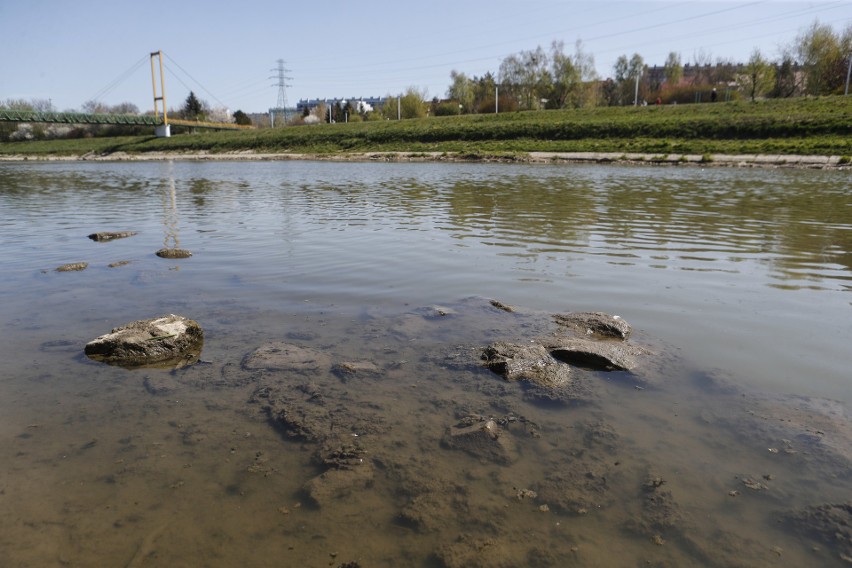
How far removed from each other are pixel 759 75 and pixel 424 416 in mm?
69186

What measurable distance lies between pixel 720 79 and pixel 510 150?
77.0 metres

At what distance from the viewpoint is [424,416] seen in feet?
11.0

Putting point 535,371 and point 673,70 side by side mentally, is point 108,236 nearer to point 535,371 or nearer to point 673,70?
point 535,371

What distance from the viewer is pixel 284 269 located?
23.6 ft

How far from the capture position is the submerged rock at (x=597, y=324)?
4.67 metres

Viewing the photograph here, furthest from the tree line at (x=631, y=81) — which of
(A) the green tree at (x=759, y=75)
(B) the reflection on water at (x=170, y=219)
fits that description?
(B) the reflection on water at (x=170, y=219)

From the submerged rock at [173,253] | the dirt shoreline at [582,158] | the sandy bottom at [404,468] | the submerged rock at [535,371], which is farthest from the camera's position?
the dirt shoreline at [582,158]

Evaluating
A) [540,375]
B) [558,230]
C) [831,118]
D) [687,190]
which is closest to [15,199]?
[558,230]

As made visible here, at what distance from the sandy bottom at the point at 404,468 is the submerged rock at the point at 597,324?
55 cm

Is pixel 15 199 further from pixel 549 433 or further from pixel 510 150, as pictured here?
pixel 510 150

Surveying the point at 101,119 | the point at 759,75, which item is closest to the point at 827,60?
the point at 759,75

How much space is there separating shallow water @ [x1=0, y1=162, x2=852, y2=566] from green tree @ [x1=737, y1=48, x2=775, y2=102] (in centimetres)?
6127

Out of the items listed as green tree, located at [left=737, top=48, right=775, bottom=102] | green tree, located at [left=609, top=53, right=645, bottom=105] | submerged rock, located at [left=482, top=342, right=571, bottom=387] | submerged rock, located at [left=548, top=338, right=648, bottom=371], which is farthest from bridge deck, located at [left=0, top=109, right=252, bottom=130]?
submerged rock, located at [left=548, top=338, right=648, bottom=371]

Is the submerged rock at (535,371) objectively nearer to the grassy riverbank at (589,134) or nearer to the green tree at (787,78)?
the grassy riverbank at (589,134)
